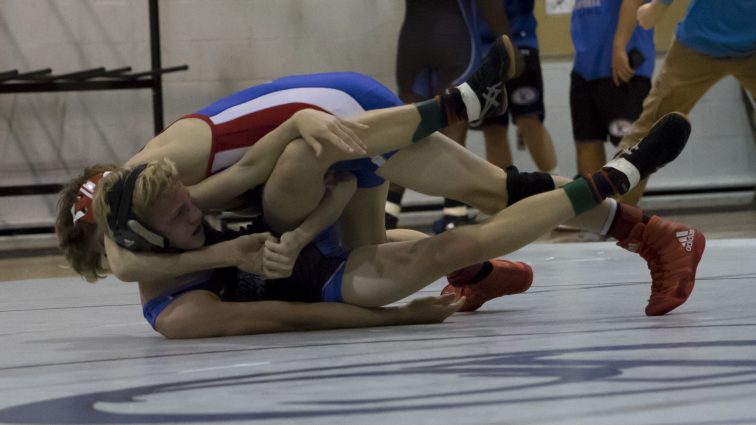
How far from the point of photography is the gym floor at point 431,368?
1684mm

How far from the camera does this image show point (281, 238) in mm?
2510

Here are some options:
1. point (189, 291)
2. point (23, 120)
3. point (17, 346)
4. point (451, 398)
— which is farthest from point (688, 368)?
point (23, 120)

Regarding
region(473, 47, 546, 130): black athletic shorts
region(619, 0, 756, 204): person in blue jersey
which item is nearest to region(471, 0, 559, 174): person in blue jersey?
region(473, 47, 546, 130): black athletic shorts

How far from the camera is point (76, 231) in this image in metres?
→ 2.69

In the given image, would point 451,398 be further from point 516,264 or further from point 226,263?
point 516,264

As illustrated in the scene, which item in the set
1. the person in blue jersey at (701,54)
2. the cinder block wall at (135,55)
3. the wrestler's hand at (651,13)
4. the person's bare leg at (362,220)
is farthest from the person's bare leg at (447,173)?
the cinder block wall at (135,55)

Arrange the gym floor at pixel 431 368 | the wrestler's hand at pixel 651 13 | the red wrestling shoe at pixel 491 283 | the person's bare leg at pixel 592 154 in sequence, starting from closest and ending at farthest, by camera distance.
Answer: the gym floor at pixel 431 368 → the red wrestling shoe at pixel 491 283 → the wrestler's hand at pixel 651 13 → the person's bare leg at pixel 592 154

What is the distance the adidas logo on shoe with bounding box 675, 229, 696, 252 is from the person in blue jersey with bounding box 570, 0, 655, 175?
2.82 m

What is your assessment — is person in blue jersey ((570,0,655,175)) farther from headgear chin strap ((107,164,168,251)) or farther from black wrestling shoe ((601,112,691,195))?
headgear chin strap ((107,164,168,251))

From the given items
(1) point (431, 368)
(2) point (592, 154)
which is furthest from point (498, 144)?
(1) point (431, 368)

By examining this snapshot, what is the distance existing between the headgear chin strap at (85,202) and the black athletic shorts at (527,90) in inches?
133

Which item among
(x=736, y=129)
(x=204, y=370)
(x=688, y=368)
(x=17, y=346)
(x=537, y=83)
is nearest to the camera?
(x=688, y=368)

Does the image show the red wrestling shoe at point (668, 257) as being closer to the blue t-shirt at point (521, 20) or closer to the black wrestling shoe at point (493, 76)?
the black wrestling shoe at point (493, 76)

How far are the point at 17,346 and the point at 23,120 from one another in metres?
3.77
